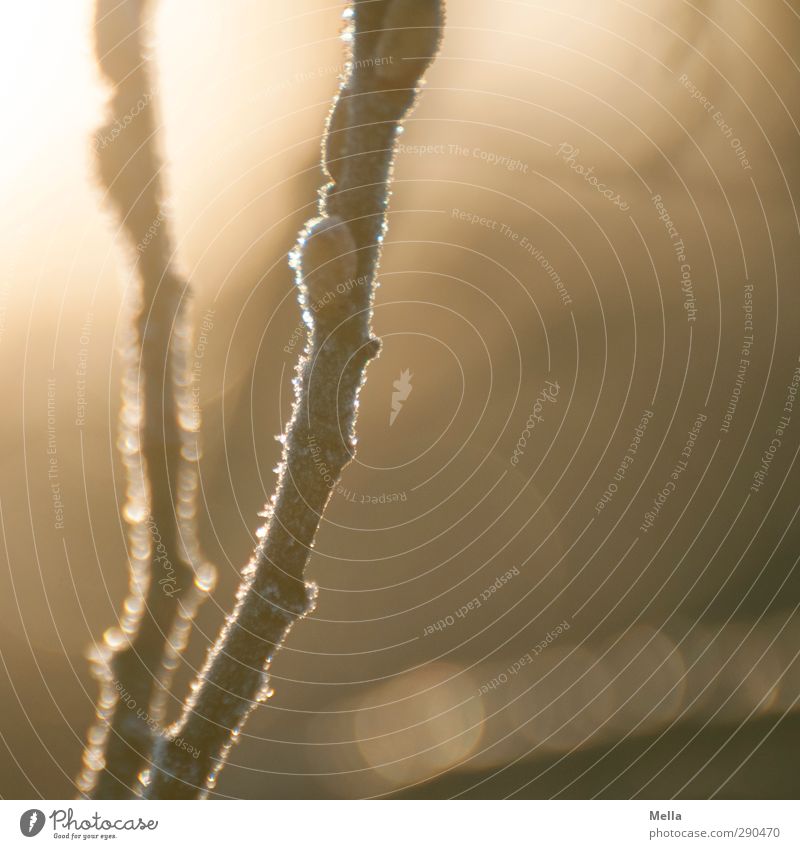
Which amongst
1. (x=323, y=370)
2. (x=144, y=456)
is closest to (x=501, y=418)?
(x=323, y=370)

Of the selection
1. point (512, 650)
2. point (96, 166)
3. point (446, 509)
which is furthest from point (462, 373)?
point (96, 166)

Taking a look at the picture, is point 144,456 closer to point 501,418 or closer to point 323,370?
point 323,370
